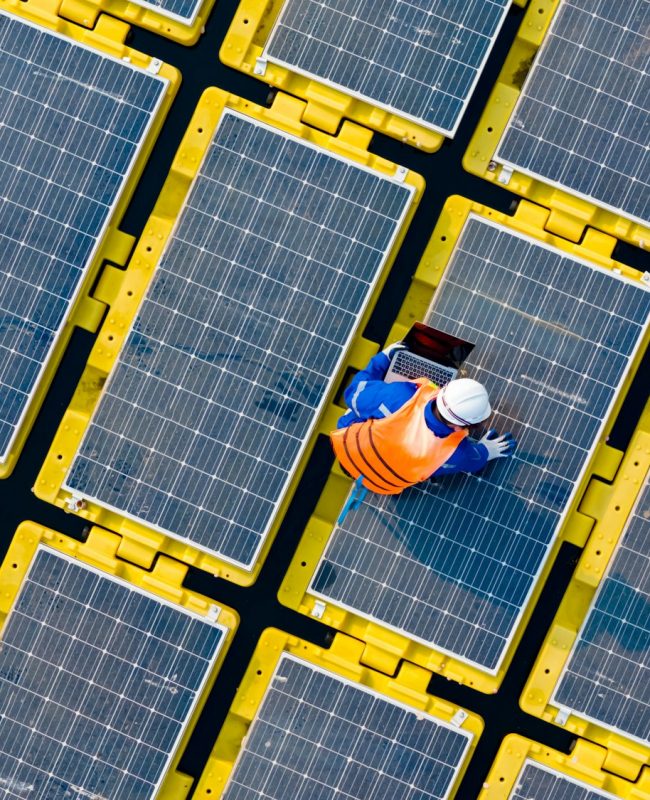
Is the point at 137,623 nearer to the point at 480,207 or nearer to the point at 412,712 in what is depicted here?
the point at 412,712

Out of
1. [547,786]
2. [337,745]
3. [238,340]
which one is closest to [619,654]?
[547,786]

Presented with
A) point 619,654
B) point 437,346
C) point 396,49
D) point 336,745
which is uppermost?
point 396,49

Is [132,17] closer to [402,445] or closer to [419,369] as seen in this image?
[419,369]

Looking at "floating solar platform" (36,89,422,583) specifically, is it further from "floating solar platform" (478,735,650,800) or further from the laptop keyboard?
"floating solar platform" (478,735,650,800)

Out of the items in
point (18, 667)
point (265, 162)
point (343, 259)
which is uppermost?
point (265, 162)

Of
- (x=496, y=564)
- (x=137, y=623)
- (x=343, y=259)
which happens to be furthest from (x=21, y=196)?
(x=496, y=564)
